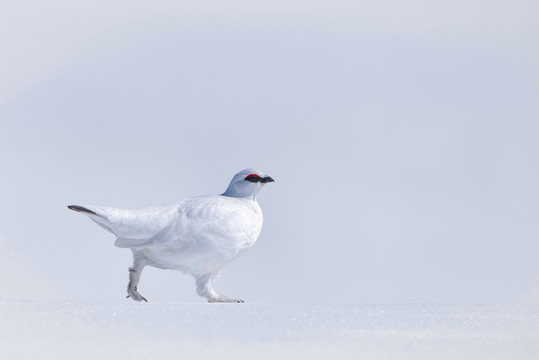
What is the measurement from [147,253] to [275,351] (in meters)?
3.59

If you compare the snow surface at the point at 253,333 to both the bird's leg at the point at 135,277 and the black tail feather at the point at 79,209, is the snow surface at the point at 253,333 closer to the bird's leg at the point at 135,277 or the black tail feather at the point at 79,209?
the black tail feather at the point at 79,209

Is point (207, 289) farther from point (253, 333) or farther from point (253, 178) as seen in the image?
point (253, 333)

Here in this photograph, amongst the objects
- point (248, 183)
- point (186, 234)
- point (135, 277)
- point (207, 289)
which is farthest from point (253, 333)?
point (248, 183)

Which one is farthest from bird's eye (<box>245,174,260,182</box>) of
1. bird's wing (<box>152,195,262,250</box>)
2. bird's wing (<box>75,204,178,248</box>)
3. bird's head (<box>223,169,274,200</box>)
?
bird's wing (<box>75,204,178,248</box>)

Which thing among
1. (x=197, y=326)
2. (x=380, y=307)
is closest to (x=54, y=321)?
(x=197, y=326)

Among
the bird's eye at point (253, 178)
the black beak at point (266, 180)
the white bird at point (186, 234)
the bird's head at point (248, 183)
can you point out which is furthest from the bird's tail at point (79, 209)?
the black beak at point (266, 180)

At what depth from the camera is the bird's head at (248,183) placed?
7283mm

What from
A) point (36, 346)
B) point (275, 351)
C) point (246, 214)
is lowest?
point (36, 346)

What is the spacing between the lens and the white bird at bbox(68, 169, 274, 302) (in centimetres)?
648

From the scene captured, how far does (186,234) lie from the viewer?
21.5ft

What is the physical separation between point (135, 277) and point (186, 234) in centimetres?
68

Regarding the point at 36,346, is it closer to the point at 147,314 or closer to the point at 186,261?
the point at 147,314

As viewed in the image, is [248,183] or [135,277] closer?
[135,277]

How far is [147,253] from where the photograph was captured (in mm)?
6707
